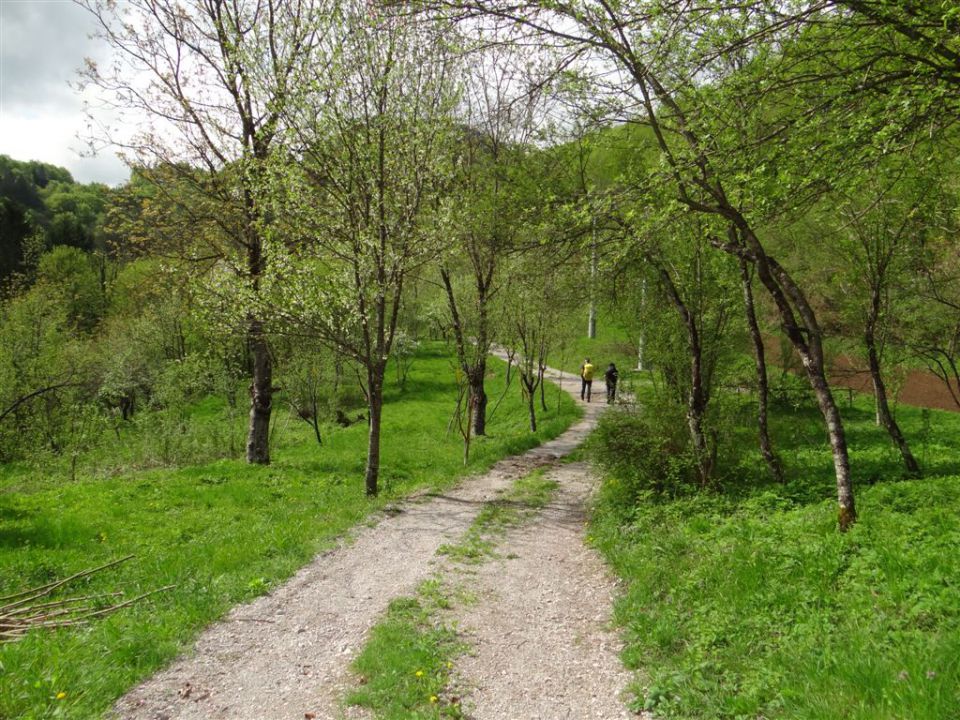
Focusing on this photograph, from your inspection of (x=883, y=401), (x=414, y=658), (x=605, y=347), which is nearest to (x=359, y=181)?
(x=414, y=658)

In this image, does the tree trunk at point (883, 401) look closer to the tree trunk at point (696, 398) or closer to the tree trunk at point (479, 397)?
the tree trunk at point (696, 398)

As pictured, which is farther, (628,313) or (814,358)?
(628,313)

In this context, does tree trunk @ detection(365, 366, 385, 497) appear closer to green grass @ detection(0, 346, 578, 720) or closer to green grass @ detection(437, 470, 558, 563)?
green grass @ detection(0, 346, 578, 720)

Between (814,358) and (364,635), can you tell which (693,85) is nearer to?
(814,358)

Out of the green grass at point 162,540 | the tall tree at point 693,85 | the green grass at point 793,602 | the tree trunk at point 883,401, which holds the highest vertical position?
the tall tree at point 693,85

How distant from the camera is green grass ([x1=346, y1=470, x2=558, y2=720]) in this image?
4.75 metres

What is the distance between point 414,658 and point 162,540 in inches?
243

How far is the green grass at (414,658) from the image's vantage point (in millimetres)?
4754

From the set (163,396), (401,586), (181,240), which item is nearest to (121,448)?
(163,396)

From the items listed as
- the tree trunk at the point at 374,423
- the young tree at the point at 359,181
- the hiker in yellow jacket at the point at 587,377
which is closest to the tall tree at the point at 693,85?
the young tree at the point at 359,181

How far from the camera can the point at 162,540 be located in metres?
9.34

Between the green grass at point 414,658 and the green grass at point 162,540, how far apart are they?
2.03 m

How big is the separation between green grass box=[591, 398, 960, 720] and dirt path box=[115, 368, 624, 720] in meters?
0.51

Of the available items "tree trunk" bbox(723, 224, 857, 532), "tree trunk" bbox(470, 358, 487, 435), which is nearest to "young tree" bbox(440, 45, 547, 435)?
"tree trunk" bbox(470, 358, 487, 435)
